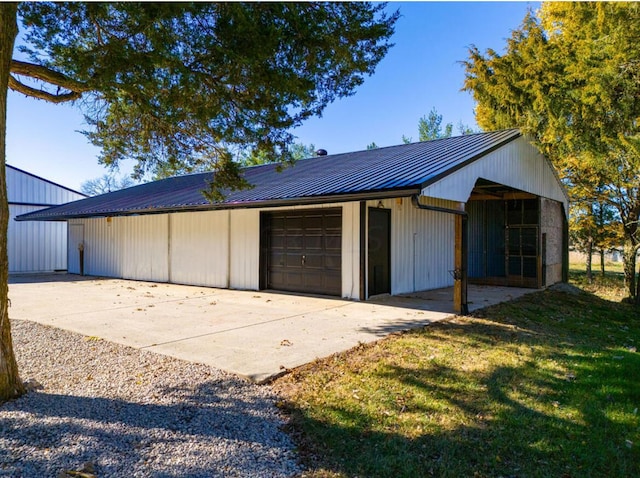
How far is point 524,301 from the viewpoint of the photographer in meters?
10.4

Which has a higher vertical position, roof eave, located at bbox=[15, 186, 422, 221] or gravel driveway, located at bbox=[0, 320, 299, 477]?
roof eave, located at bbox=[15, 186, 422, 221]

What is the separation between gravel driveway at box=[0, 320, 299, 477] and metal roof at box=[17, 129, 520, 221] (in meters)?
4.04

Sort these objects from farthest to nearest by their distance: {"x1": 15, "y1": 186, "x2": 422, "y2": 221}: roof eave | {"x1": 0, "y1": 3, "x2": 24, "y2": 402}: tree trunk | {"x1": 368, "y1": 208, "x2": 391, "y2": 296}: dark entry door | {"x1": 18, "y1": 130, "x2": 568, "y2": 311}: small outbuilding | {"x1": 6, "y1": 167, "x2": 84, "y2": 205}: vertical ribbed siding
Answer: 1. {"x1": 6, "y1": 167, "x2": 84, "y2": 205}: vertical ribbed siding
2. {"x1": 368, "y1": 208, "x2": 391, "y2": 296}: dark entry door
3. {"x1": 18, "y1": 130, "x2": 568, "y2": 311}: small outbuilding
4. {"x1": 15, "y1": 186, "x2": 422, "y2": 221}: roof eave
5. {"x1": 0, "y1": 3, "x2": 24, "y2": 402}: tree trunk

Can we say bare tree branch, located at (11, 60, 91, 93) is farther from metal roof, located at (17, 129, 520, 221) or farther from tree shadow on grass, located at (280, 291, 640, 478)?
tree shadow on grass, located at (280, 291, 640, 478)

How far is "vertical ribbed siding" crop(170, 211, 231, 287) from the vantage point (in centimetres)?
1274

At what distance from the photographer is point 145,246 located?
49.5 ft

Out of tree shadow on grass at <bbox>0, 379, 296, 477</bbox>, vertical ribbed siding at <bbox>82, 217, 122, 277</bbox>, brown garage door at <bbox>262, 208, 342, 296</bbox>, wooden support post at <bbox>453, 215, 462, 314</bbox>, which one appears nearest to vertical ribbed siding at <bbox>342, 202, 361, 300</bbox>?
brown garage door at <bbox>262, 208, 342, 296</bbox>

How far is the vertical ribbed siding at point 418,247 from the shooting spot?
10.6m

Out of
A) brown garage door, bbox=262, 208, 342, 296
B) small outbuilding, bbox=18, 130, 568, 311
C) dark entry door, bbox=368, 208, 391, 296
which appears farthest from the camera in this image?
brown garage door, bbox=262, 208, 342, 296

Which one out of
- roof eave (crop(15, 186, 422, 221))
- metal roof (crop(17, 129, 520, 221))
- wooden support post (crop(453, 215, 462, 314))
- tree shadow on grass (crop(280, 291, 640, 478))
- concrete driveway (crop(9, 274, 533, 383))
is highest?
metal roof (crop(17, 129, 520, 221))

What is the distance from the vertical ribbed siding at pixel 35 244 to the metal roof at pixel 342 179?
2.29m

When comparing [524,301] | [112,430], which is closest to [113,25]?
[112,430]

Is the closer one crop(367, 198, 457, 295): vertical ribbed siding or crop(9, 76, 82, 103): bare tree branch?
crop(9, 76, 82, 103): bare tree branch

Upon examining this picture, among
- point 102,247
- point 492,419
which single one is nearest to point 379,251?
point 492,419
